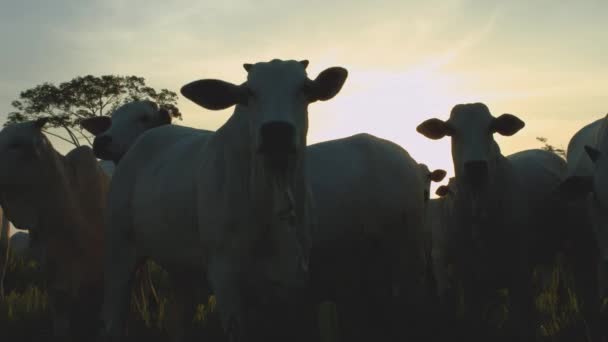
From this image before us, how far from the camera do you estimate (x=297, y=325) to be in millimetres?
4777

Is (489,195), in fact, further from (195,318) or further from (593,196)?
(195,318)

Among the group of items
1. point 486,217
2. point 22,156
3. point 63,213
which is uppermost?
point 22,156

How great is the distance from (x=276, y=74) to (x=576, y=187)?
2.85m

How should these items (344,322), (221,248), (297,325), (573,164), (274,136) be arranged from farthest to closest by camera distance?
(573,164) → (344,322) → (297,325) → (221,248) → (274,136)

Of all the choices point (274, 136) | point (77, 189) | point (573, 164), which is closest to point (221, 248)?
point (274, 136)

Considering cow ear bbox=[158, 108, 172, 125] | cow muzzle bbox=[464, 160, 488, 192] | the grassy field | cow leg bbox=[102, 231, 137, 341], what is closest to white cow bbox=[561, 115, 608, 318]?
the grassy field

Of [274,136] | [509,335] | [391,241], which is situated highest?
[274,136]

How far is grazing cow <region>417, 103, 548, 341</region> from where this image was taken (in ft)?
17.7

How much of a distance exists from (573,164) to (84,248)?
14.2 feet

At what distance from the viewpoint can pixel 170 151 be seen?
15.6 feet

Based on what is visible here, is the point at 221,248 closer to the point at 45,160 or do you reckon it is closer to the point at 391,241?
the point at 391,241

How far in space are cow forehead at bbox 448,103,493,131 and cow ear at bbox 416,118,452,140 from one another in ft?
0.25

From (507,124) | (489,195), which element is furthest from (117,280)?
(507,124)

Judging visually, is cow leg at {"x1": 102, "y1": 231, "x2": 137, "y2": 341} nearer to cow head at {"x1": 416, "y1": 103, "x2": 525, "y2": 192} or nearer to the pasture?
the pasture
